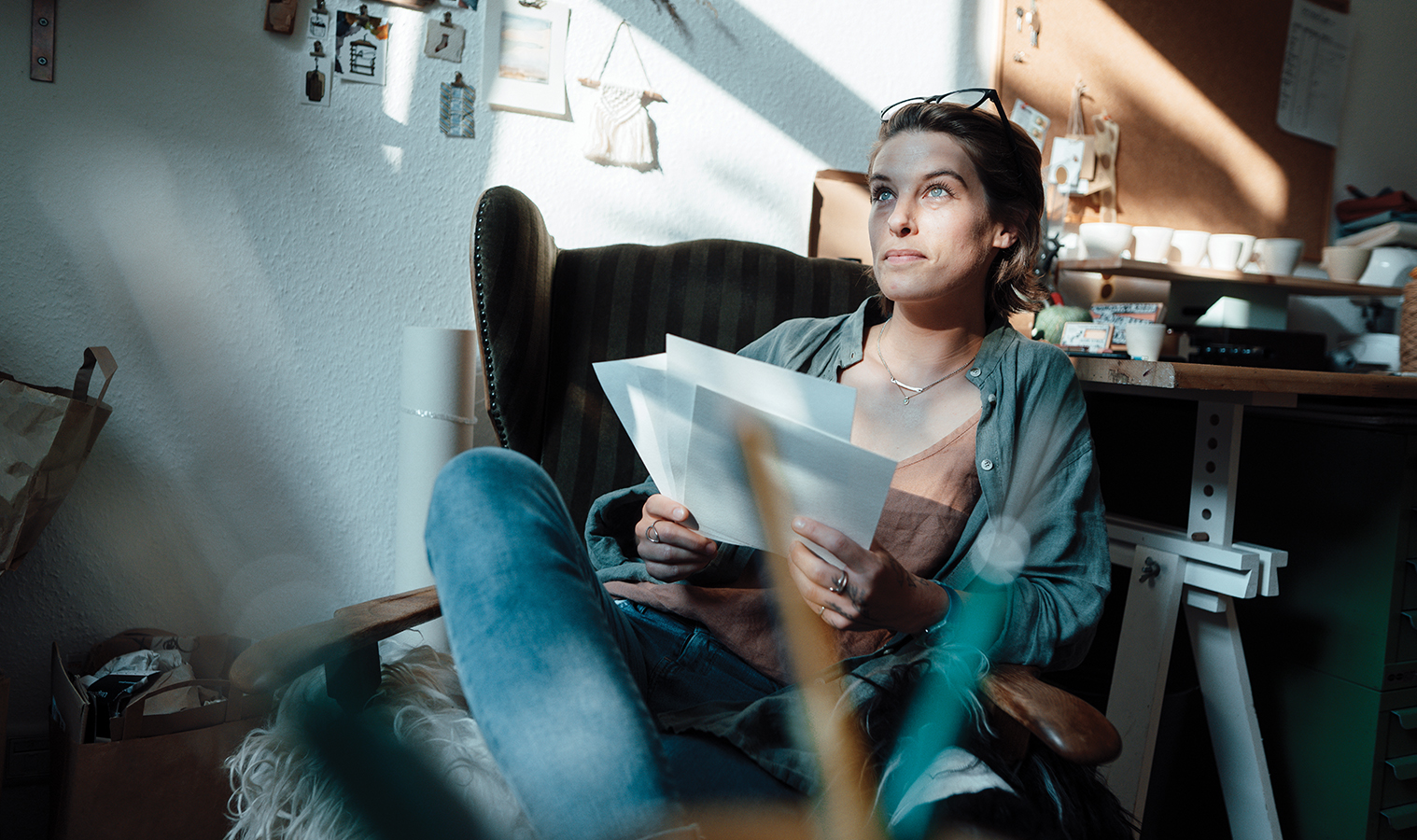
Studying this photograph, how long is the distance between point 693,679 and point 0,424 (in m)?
0.95

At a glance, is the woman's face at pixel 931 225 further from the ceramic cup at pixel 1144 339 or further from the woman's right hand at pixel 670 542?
the ceramic cup at pixel 1144 339

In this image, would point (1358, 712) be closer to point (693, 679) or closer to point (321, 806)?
point (693, 679)

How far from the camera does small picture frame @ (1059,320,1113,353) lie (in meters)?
1.44

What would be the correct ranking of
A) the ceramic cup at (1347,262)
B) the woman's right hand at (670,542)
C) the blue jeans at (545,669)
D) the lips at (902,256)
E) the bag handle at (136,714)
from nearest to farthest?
the blue jeans at (545,669) < the woman's right hand at (670,542) < the lips at (902,256) < the bag handle at (136,714) < the ceramic cup at (1347,262)

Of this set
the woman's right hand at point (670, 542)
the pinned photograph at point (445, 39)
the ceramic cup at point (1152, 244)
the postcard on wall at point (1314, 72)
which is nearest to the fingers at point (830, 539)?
the woman's right hand at point (670, 542)

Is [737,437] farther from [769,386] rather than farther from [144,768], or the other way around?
[144,768]

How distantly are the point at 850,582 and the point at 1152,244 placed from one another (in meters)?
1.47

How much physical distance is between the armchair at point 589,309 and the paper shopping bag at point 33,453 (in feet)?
1.83

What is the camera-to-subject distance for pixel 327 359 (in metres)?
1.43

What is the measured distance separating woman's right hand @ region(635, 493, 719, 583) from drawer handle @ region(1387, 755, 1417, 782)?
45.6 inches

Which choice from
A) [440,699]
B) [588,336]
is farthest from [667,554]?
[588,336]

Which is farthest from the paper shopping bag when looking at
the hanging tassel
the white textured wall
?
the hanging tassel

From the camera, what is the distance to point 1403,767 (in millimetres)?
1233

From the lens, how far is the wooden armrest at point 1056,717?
640 millimetres
